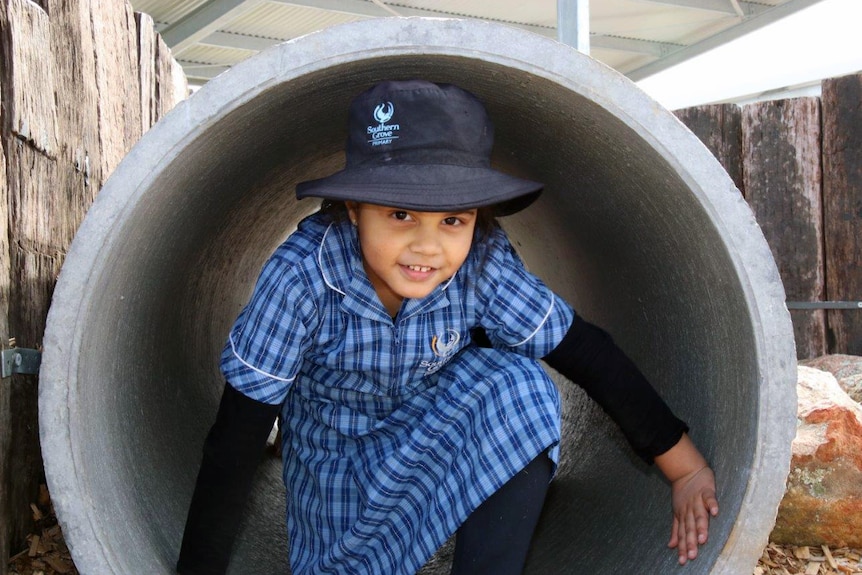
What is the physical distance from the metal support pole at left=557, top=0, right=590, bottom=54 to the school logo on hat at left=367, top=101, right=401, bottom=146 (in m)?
2.34

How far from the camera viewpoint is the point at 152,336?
2.83m

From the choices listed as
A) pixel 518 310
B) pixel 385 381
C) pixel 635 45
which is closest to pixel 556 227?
pixel 518 310

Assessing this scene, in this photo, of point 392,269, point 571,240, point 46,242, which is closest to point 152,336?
point 46,242

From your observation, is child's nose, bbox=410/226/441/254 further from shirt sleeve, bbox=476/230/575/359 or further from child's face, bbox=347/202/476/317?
shirt sleeve, bbox=476/230/575/359

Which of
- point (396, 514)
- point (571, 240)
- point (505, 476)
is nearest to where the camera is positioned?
point (505, 476)

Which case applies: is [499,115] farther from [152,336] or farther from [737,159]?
[737,159]

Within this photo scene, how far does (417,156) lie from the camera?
217 centimetres

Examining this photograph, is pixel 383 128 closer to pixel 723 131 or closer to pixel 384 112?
pixel 384 112

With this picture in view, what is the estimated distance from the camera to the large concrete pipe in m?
2.02

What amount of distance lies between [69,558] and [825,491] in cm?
229

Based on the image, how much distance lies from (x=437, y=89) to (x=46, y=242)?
1187 millimetres

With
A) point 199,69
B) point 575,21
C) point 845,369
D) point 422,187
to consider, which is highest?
point 199,69

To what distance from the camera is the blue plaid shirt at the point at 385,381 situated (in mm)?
2260

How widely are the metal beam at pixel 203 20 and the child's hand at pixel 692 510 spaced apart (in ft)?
23.5
